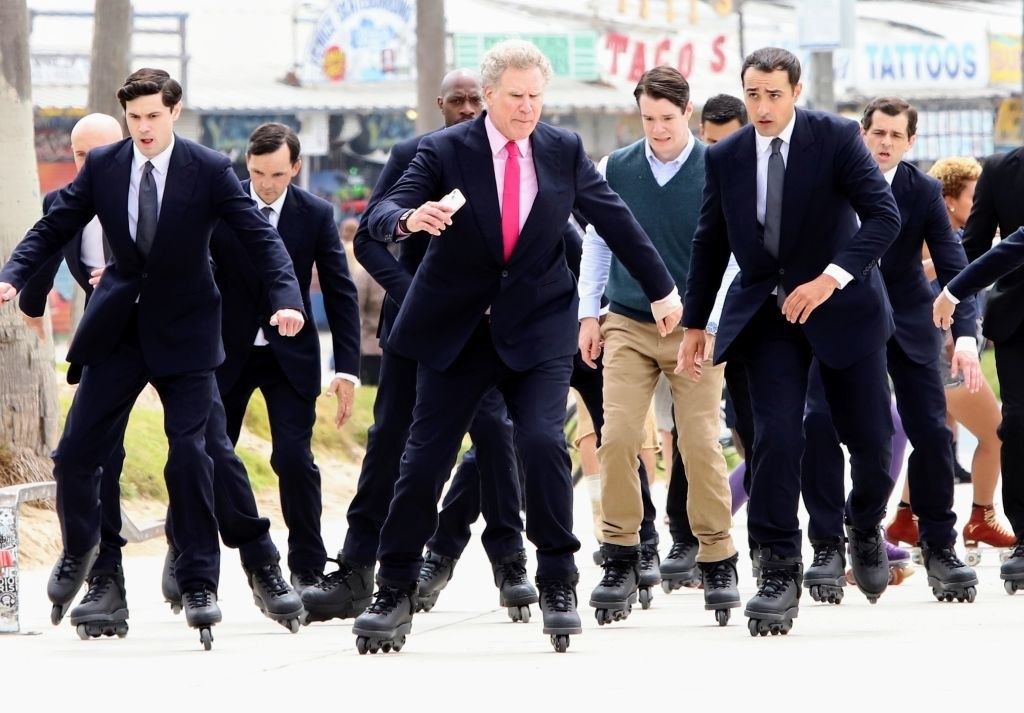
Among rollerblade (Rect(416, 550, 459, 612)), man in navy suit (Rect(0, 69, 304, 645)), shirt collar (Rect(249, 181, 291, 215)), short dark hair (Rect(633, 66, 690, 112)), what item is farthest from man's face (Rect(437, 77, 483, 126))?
rollerblade (Rect(416, 550, 459, 612))

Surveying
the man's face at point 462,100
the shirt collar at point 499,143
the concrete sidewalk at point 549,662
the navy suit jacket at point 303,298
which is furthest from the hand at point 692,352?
the navy suit jacket at point 303,298

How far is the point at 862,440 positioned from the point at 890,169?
50.6 inches

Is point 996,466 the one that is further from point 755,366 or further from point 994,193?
point 755,366

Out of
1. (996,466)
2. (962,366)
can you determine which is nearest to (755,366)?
(962,366)

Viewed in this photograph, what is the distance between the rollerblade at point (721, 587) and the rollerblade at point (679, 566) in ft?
3.90

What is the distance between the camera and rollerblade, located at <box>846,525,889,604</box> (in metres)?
8.40

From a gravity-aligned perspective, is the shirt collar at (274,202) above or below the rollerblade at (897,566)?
above

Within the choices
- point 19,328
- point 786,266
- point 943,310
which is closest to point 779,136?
point 786,266

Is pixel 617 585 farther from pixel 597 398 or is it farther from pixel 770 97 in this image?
pixel 770 97

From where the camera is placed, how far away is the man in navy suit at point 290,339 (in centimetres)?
852

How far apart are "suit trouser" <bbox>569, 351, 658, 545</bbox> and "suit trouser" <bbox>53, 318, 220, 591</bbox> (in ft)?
5.97

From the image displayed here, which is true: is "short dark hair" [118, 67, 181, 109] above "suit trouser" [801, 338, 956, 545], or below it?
above

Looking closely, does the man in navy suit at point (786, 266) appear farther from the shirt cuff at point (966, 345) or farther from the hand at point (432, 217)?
the hand at point (432, 217)

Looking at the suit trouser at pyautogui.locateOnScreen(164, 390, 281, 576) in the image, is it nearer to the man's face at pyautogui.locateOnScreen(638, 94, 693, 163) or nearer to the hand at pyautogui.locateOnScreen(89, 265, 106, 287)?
the hand at pyautogui.locateOnScreen(89, 265, 106, 287)
